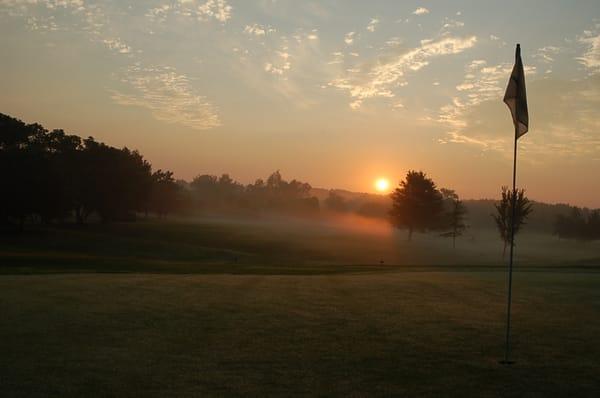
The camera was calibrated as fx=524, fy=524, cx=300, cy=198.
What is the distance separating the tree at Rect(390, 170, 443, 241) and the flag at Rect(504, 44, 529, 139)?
9365 centimetres


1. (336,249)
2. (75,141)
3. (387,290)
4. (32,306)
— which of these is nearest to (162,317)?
(32,306)

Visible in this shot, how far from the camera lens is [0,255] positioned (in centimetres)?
4497

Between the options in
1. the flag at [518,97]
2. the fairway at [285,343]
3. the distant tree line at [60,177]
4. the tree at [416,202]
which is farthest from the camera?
the tree at [416,202]

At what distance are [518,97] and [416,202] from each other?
309 feet

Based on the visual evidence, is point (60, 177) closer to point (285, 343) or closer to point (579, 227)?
point (285, 343)

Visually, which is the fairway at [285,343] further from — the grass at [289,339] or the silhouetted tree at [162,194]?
the silhouetted tree at [162,194]

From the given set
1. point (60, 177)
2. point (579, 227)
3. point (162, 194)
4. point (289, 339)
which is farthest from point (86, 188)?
point (579, 227)

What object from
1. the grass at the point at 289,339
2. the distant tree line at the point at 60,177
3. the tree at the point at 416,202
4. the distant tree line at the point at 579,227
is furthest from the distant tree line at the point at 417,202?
the grass at the point at 289,339

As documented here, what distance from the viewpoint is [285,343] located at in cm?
1209

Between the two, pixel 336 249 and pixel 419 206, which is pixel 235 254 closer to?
pixel 336 249

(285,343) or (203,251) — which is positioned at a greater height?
(285,343)

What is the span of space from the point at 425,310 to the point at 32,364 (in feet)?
36.9

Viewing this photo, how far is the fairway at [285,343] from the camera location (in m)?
9.29

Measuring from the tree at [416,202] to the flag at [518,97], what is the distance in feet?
307
